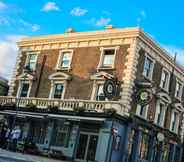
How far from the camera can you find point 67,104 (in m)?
39.1

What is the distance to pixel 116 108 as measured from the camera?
1425 inches

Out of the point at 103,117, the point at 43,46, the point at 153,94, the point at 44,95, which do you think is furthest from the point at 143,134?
the point at 43,46

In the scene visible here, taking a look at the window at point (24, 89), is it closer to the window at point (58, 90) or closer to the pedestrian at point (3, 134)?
the window at point (58, 90)

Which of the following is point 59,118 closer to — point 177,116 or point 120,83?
point 120,83

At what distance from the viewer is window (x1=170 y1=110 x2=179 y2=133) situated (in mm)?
46912

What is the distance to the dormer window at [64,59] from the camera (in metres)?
43.1

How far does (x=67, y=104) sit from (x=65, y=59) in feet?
19.2

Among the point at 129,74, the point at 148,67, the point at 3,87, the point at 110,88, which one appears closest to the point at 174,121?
the point at 148,67

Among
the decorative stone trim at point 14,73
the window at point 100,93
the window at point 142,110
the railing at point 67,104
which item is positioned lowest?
the railing at point 67,104

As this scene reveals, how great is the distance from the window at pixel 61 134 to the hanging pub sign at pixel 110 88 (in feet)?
13.7

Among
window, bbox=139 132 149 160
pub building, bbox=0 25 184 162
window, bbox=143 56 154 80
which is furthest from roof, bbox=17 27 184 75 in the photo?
window, bbox=139 132 149 160

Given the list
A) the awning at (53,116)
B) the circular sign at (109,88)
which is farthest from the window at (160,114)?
the awning at (53,116)

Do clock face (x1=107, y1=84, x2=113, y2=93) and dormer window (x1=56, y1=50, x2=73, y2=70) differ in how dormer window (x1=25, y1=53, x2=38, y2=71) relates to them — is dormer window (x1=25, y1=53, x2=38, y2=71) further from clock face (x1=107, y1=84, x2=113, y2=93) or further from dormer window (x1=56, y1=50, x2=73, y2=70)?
clock face (x1=107, y1=84, x2=113, y2=93)

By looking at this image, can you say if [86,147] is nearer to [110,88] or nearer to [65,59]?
[110,88]
